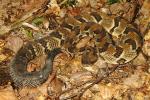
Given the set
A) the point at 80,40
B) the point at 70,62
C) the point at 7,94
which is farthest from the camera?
the point at 80,40

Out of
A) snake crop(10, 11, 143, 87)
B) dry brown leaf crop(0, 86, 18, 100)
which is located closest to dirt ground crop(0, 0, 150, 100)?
dry brown leaf crop(0, 86, 18, 100)

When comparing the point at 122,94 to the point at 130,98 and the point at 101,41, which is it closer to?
the point at 130,98

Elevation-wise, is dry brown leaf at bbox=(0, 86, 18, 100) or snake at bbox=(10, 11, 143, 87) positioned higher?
snake at bbox=(10, 11, 143, 87)

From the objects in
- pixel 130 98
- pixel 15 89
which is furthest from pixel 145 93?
pixel 15 89

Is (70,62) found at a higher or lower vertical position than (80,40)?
lower

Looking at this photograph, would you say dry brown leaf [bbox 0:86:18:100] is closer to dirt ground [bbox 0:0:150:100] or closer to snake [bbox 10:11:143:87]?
dirt ground [bbox 0:0:150:100]

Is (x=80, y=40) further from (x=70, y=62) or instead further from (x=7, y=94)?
(x=7, y=94)

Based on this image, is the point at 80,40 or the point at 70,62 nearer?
the point at 70,62

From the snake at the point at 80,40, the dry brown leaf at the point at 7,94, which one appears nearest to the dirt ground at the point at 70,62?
the dry brown leaf at the point at 7,94

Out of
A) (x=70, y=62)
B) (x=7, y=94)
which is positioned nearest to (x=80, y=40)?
(x=70, y=62)

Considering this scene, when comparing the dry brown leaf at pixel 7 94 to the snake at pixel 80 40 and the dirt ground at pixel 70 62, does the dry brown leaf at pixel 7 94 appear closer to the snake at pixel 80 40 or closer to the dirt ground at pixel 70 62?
the dirt ground at pixel 70 62
